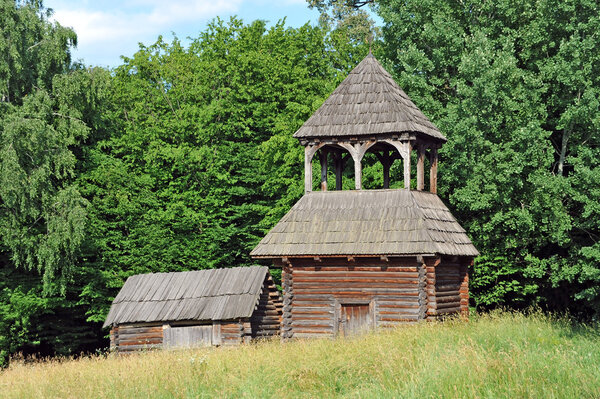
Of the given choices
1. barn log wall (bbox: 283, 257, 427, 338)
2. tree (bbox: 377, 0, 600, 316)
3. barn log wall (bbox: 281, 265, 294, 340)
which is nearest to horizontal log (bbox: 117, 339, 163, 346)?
barn log wall (bbox: 281, 265, 294, 340)

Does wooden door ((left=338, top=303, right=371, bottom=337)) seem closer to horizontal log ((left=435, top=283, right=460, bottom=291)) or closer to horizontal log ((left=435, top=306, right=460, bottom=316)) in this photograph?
horizontal log ((left=435, top=306, right=460, bottom=316))

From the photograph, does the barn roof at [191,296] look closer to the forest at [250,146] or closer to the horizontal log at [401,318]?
the forest at [250,146]

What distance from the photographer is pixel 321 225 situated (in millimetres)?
21406

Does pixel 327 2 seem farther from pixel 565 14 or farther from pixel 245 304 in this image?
pixel 245 304

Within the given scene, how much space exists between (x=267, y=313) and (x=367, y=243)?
645cm

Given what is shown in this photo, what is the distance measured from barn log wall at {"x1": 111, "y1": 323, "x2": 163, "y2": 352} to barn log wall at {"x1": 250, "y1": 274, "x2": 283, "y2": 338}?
10.4 feet

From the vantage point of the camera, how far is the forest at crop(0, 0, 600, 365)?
24.6 m

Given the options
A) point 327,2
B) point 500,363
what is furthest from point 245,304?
point 327,2

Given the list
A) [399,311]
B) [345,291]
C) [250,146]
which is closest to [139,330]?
[345,291]

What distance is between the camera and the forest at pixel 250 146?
24.6 meters

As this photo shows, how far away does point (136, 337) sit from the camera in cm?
2517

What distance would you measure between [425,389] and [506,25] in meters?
19.9

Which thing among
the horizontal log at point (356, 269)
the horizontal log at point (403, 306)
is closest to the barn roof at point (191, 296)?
the horizontal log at point (356, 269)

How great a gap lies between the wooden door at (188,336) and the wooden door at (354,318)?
5243 mm
